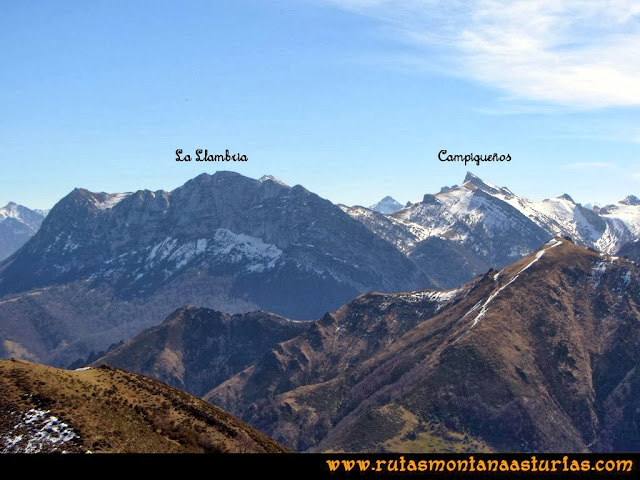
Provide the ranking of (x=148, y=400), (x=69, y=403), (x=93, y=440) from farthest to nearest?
(x=148, y=400), (x=69, y=403), (x=93, y=440)

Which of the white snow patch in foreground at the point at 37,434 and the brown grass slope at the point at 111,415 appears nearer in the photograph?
the white snow patch in foreground at the point at 37,434

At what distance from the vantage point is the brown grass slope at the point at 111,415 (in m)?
91.3

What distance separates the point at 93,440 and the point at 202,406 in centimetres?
2933

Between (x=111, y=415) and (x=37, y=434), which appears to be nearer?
(x=37, y=434)

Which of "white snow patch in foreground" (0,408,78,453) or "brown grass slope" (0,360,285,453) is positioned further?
"brown grass slope" (0,360,285,453)

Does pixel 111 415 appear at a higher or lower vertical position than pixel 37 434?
higher

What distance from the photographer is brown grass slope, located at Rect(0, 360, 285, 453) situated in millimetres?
91312

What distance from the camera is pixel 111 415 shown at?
331 ft
